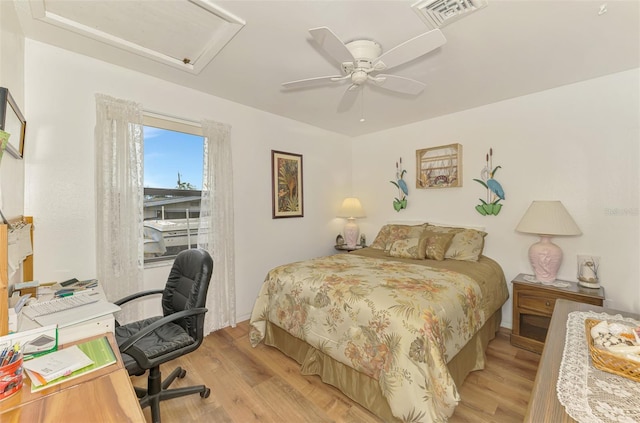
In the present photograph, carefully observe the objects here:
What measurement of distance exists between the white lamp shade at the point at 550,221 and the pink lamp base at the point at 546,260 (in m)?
0.21

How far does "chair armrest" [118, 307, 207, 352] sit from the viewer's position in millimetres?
1381

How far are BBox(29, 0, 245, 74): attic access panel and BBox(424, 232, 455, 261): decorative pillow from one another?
268cm

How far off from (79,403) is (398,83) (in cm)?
243

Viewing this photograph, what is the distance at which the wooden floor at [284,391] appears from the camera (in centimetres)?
170

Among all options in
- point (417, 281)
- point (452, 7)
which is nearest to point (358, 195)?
point (417, 281)

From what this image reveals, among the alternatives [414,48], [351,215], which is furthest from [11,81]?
[351,215]

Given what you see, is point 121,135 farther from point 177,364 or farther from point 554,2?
point 554,2

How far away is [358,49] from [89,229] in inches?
98.8

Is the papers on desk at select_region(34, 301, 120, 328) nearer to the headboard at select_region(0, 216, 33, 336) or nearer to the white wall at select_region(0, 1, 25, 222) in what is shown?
the headboard at select_region(0, 216, 33, 336)

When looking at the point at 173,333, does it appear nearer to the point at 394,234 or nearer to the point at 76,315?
the point at 76,315

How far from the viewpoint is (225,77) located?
2449 mm

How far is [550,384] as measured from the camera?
2.95 ft

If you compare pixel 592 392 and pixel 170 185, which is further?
pixel 170 185

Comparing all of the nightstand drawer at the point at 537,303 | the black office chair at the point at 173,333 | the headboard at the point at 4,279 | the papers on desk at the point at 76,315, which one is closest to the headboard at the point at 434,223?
the nightstand drawer at the point at 537,303
